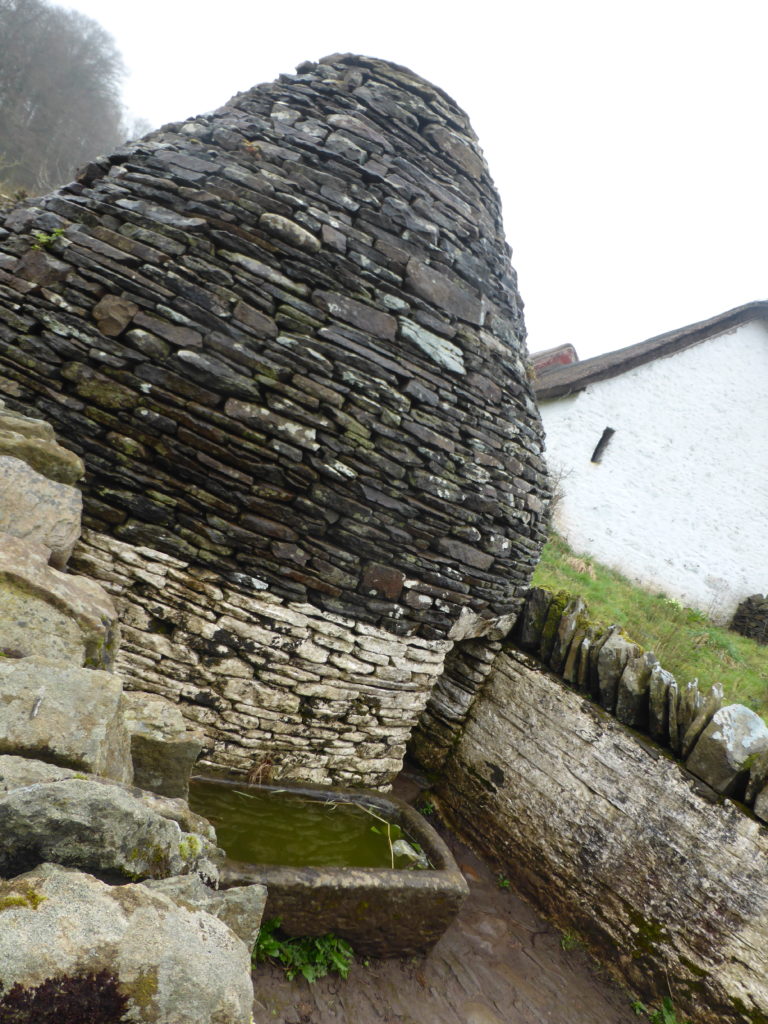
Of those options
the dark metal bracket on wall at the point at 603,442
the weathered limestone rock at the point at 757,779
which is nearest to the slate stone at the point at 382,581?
the weathered limestone rock at the point at 757,779

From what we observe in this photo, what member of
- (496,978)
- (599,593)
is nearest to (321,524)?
(496,978)

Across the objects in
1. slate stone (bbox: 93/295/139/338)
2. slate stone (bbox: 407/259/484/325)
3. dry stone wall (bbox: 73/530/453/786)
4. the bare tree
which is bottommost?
dry stone wall (bbox: 73/530/453/786)

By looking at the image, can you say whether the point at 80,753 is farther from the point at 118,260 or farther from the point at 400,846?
the point at 400,846

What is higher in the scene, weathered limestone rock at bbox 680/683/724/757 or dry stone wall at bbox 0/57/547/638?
dry stone wall at bbox 0/57/547/638

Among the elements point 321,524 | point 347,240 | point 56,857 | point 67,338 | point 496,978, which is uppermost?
point 347,240

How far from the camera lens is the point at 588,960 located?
3844 millimetres

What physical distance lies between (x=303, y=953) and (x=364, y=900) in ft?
1.52

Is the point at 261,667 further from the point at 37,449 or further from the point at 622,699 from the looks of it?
the point at 622,699

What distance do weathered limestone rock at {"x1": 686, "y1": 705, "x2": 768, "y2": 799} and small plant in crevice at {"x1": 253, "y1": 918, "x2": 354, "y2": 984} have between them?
258 cm

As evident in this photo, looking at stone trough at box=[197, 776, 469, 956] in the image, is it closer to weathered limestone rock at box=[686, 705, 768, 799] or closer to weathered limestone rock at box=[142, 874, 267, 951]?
weathered limestone rock at box=[142, 874, 267, 951]

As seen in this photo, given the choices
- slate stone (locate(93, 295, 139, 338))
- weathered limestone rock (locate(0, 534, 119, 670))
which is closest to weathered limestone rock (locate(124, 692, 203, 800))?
weathered limestone rock (locate(0, 534, 119, 670))

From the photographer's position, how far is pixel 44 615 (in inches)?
64.3

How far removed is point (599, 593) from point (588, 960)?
14.4ft

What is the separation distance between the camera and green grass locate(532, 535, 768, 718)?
5340 millimetres
